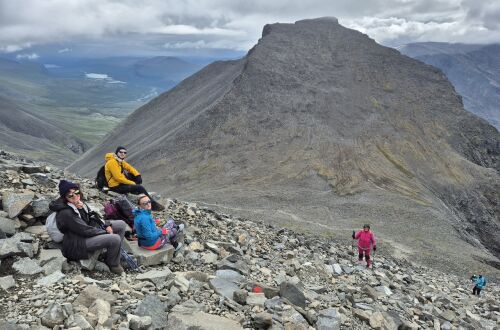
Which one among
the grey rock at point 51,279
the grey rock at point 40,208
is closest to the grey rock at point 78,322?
the grey rock at point 51,279

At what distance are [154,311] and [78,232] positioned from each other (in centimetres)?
298

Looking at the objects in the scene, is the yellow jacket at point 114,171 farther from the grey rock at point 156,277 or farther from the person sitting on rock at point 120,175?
the grey rock at point 156,277

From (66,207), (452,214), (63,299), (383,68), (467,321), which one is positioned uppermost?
(383,68)

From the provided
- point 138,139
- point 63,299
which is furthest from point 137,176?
point 138,139

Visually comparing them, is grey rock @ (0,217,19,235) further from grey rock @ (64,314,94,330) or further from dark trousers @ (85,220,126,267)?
grey rock @ (64,314,94,330)

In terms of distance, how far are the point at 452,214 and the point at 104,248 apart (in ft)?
151

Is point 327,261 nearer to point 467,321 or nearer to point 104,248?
point 467,321

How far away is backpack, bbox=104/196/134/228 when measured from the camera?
13.6 metres

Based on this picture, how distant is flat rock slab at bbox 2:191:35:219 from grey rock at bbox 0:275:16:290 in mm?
2891

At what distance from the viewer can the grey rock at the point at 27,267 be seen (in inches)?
394

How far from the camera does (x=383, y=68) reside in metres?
76.8

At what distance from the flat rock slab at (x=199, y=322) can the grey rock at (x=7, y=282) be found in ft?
11.1

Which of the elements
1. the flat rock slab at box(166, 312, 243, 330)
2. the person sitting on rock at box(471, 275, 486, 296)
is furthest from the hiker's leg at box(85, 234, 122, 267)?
the person sitting on rock at box(471, 275, 486, 296)

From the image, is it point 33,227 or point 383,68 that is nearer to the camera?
point 33,227
